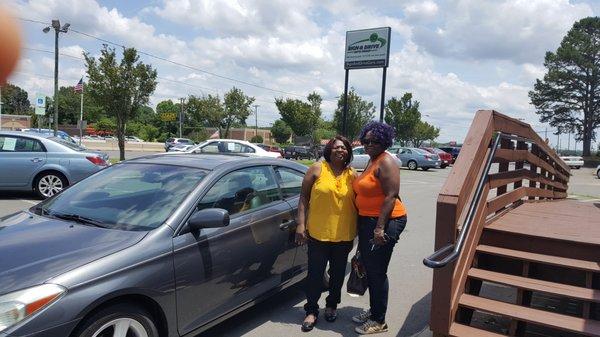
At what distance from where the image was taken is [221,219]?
344 centimetres

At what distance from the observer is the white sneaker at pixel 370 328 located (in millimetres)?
4113

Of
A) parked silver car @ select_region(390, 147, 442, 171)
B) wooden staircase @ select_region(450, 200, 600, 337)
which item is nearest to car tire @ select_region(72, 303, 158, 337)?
wooden staircase @ select_region(450, 200, 600, 337)

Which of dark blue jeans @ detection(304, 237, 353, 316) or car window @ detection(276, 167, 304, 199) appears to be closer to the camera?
dark blue jeans @ detection(304, 237, 353, 316)

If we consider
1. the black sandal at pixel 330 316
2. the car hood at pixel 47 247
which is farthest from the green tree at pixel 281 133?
the car hood at pixel 47 247

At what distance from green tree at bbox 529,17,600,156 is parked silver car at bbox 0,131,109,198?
60836 millimetres

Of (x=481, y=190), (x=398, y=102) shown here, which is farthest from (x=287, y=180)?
(x=398, y=102)

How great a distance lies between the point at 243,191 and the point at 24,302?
6.58 feet

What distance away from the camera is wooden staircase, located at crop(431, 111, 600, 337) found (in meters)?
3.56

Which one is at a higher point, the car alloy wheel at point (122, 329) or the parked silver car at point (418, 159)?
the parked silver car at point (418, 159)

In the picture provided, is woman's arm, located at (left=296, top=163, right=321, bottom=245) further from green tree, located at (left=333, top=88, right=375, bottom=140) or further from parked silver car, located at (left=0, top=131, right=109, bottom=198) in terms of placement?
green tree, located at (left=333, top=88, right=375, bottom=140)

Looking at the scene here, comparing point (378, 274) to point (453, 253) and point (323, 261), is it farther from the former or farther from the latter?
point (453, 253)

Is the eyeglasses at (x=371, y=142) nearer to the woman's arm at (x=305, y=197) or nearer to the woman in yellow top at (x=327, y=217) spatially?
the woman in yellow top at (x=327, y=217)

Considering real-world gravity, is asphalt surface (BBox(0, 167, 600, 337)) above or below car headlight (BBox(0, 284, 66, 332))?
below

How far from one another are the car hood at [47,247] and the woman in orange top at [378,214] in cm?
176
